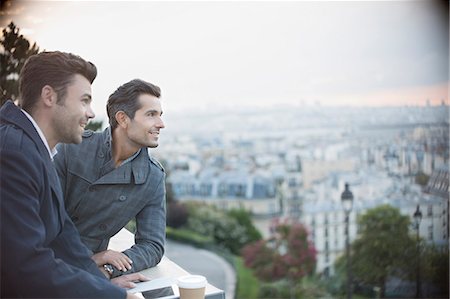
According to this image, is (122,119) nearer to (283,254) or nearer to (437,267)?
(437,267)

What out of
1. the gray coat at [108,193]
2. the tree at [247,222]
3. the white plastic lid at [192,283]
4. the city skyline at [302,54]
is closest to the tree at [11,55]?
the gray coat at [108,193]

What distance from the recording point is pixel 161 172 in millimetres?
1493

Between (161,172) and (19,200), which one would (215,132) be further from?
(19,200)

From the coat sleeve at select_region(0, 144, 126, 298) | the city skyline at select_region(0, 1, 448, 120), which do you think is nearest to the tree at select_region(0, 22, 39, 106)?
the coat sleeve at select_region(0, 144, 126, 298)

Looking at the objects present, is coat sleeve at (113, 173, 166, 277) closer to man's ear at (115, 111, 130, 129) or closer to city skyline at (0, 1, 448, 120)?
man's ear at (115, 111, 130, 129)

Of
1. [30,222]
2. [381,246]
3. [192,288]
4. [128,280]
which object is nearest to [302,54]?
[381,246]

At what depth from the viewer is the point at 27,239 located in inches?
40.4

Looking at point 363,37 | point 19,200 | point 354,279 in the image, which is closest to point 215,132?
point 363,37

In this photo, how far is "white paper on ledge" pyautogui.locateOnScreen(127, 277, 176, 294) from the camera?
133cm

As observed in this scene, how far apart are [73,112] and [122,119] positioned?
0.27 m

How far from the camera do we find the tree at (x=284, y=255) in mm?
6801

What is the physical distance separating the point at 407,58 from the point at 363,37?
1.68ft

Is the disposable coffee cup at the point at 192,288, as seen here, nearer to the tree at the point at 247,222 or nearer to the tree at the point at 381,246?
the tree at the point at 381,246

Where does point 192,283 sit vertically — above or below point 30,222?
below
